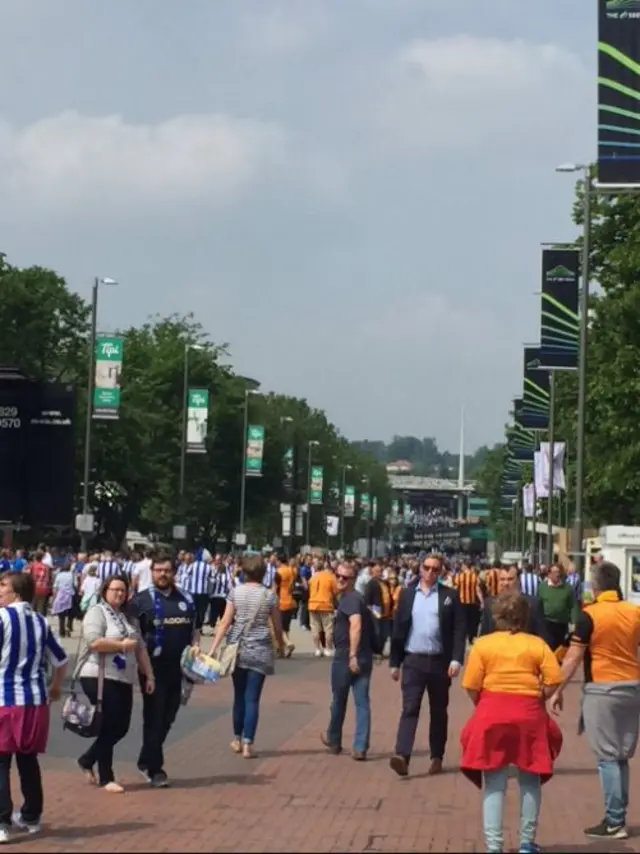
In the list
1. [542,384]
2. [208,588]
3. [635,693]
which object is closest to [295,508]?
[542,384]

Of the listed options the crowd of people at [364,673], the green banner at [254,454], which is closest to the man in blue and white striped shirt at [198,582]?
the crowd of people at [364,673]

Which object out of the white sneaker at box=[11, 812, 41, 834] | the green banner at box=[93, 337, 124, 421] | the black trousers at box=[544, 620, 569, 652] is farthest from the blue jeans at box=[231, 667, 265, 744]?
the green banner at box=[93, 337, 124, 421]

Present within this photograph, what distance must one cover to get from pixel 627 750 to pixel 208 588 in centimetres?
2187

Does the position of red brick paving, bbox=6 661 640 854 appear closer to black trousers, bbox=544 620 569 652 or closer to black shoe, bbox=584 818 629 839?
black shoe, bbox=584 818 629 839

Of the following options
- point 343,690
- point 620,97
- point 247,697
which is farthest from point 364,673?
point 620,97

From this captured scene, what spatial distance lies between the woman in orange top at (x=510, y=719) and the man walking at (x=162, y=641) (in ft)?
13.2

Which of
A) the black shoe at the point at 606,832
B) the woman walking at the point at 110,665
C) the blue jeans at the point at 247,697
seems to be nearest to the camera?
the black shoe at the point at 606,832

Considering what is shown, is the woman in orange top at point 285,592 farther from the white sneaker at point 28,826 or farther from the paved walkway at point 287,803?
the white sneaker at point 28,826

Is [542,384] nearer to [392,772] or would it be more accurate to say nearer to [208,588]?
[208,588]

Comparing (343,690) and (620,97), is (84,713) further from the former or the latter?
(620,97)

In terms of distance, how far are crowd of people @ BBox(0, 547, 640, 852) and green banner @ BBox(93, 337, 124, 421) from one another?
29.4 m

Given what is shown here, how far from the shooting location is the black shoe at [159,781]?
12.6m

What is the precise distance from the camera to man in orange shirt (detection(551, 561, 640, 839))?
35.5ft

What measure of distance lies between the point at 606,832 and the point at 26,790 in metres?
3.47
